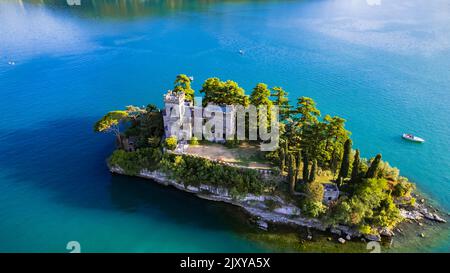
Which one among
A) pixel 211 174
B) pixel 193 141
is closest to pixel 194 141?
pixel 193 141

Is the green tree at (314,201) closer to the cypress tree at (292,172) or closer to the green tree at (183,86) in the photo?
the cypress tree at (292,172)

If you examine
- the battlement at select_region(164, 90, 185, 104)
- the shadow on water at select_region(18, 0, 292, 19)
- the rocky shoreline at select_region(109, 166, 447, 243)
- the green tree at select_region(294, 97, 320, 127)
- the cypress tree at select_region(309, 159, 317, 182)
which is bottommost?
the rocky shoreline at select_region(109, 166, 447, 243)

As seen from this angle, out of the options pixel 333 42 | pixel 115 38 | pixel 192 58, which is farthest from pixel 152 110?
pixel 333 42

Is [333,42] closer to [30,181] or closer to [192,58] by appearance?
[192,58]

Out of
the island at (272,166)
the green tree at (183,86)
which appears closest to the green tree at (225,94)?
the island at (272,166)

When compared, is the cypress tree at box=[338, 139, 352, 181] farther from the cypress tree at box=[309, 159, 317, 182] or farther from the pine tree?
the pine tree

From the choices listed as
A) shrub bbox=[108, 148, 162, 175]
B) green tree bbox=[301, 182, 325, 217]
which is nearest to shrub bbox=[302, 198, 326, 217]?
green tree bbox=[301, 182, 325, 217]
